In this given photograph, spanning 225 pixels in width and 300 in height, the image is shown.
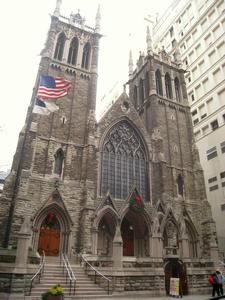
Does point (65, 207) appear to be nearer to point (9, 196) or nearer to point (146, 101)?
point (9, 196)

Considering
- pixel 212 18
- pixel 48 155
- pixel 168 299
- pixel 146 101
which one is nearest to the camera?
→ pixel 168 299

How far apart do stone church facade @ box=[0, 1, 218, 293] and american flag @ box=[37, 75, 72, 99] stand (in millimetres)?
2606

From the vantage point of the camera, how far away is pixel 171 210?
23266 mm

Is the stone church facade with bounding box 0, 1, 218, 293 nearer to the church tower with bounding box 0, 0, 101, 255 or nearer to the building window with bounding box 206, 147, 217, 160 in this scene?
the church tower with bounding box 0, 0, 101, 255

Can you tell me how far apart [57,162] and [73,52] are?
14305 mm

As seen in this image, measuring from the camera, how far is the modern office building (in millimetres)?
30250

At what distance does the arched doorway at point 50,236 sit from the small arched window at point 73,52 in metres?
17.2

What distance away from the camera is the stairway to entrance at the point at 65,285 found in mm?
12785

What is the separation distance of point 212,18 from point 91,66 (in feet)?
67.1

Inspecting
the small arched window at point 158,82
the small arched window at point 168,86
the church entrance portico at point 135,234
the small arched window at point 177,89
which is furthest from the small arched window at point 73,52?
the church entrance portico at point 135,234

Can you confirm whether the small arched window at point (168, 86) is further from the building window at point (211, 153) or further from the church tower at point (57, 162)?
the church tower at point (57, 162)

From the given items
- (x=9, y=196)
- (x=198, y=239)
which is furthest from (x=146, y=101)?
(x=9, y=196)

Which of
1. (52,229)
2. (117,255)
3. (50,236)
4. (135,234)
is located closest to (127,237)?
(135,234)

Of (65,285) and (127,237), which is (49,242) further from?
(127,237)
